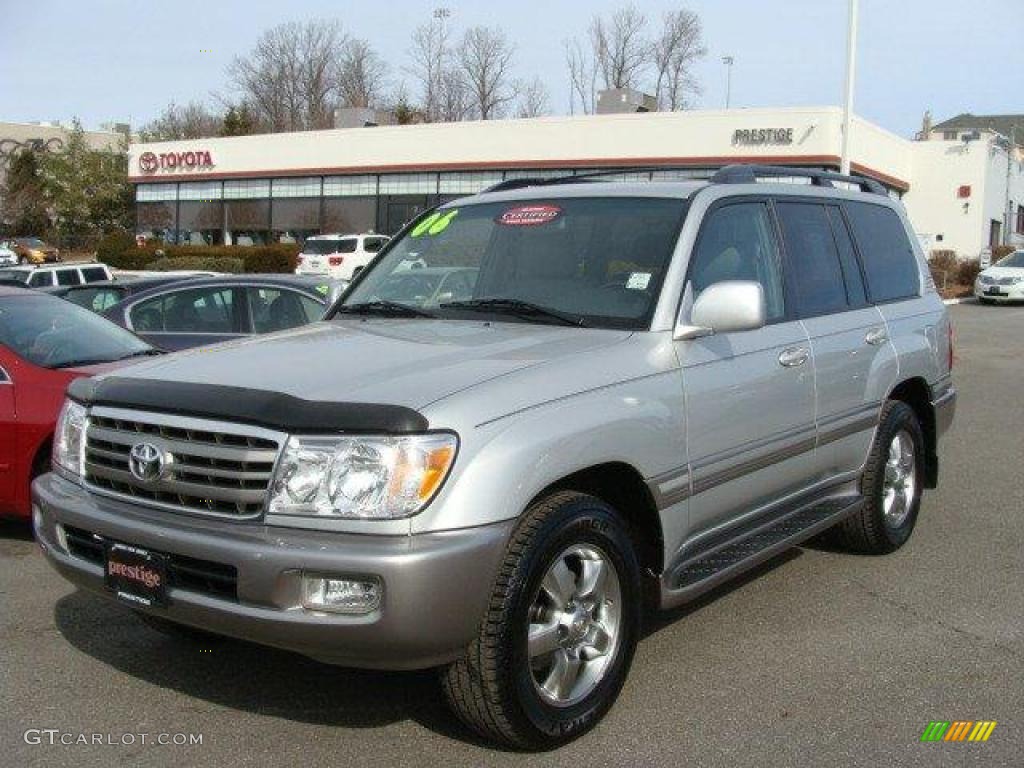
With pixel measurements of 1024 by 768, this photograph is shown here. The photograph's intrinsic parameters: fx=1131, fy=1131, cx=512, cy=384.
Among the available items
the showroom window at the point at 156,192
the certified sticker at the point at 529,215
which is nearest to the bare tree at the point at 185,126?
the showroom window at the point at 156,192

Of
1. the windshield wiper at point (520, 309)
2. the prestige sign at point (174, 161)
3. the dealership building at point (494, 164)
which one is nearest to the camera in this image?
the windshield wiper at point (520, 309)

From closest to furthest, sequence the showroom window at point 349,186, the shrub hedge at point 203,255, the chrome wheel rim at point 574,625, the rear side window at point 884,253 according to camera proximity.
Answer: the chrome wheel rim at point 574,625, the rear side window at point 884,253, the shrub hedge at point 203,255, the showroom window at point 349,186

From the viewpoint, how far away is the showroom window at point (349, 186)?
1716 inches

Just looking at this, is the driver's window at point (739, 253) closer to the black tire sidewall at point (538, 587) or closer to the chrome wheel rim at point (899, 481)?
the black tire sidewall at point (538, 587)

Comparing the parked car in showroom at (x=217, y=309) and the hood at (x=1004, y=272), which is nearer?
the parked car in showroom at (x=217, y=309)

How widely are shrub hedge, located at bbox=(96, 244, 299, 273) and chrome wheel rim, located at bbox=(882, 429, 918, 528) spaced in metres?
33.5

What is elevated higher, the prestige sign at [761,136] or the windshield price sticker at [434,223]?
the prestige sign at [761,136]

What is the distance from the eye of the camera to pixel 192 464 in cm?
356

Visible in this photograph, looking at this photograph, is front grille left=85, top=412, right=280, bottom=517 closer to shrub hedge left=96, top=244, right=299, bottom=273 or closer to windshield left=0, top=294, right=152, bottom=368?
windshield left=0, top=294, right=152, bottom=368

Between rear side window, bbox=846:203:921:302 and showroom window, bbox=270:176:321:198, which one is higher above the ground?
showroom window, bbox=270:176:321:198

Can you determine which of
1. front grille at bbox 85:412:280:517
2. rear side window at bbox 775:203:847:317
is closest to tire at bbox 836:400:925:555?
rear side window at bbox 775:203:847:317

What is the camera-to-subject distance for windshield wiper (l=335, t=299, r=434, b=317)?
482 centimetres

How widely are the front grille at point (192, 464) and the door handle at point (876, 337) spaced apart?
133 inches

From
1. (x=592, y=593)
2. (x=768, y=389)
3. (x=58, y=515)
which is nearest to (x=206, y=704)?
(x=58, y=515)
